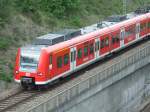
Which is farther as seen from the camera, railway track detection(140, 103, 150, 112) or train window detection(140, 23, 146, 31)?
train window detection(140, 23, 146, 31)

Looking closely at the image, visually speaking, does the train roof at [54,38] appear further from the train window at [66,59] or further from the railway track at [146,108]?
the railway track at [146,108]

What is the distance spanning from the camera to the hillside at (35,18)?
37.8m

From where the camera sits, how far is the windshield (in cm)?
3045

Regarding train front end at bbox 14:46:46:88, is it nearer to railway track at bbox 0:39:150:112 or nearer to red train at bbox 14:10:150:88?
red train at bbox 14:10:150:88

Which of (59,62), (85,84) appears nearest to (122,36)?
(59,62)

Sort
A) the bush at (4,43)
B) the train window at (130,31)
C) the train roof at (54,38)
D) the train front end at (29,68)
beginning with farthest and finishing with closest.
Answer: the train window at (130,31)
the bush at (4,43)
the train roof at (54,38)
the train front end at (29,68)

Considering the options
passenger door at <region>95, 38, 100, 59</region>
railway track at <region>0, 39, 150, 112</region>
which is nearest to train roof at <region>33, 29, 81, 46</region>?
passenger door at <region>95, 38, 100, 59</region>

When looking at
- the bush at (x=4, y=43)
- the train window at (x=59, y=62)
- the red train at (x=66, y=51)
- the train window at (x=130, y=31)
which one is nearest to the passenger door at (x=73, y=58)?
the red train at (x=66, y=51)

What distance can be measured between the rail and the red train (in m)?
2.03

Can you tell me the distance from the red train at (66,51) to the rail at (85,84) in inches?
80.0

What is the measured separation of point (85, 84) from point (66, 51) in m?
2.90

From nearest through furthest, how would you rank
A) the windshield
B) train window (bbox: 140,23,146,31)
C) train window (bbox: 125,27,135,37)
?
the windshield
train window (bbox: 125,27,135,37)
train window (bbox: 140,23,146,31)

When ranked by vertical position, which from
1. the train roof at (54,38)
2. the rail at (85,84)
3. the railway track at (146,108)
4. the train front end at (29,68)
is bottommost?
the railway track at (146,108)

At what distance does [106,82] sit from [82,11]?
887 inches
